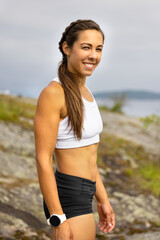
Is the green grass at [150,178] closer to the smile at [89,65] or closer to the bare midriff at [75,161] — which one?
the bare midriff at [75,161]

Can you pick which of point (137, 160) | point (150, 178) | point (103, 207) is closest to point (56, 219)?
point (103, 207)

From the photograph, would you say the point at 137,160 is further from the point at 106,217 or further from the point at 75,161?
the point at 75,161

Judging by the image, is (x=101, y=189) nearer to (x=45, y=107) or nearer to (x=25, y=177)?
(x=45, y=107)

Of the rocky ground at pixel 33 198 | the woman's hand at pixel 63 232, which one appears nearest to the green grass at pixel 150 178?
the rocky ground at pixel 33 198

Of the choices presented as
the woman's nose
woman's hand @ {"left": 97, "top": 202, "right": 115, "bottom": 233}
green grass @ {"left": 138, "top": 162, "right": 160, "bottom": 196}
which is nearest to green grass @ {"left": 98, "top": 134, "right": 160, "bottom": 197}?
green grass @ {"left": 138, "top": 162, "right": 160, "bottom": 196}

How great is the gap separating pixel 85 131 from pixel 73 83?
0.41 metres

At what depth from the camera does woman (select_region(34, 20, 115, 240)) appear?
2496 mm

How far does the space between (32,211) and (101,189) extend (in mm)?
2275

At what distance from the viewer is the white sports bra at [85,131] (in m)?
2.62

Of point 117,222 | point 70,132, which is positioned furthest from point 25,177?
point 70,132

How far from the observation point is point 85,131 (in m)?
2.68

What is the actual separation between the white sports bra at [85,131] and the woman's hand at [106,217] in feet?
2.62

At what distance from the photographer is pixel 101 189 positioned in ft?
10.5

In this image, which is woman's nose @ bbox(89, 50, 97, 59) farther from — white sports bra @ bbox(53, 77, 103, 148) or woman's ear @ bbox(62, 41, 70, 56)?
white sports bra @ bbox(53, 77, 103, 148)
